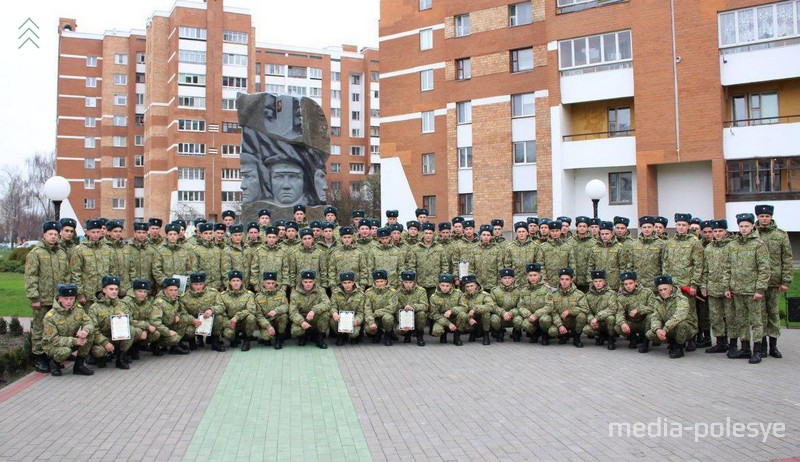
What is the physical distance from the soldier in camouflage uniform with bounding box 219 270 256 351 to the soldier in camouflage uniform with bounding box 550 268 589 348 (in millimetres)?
4909

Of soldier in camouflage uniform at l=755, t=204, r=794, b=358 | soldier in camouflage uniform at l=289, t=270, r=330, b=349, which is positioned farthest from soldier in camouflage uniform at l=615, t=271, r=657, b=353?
soldier in camouflage uniform at l=289, t=270, r=330, b=349

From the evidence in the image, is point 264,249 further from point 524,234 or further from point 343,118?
point 343,118

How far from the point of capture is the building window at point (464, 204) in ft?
111

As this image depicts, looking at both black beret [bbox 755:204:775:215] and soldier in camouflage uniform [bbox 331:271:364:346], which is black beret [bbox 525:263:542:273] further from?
black beret [bbox 755:204:775:215]

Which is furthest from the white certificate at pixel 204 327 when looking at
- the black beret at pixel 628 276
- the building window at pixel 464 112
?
the building window at pixel 464 112

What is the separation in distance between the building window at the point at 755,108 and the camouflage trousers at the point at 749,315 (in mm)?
18162

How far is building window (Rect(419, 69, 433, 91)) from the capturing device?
36.2 meters

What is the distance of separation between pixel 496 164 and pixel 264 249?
71.6 ft

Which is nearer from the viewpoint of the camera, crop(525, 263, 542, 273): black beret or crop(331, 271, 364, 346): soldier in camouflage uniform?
crop(331, 271, 364, 346): soldier in camouflage uniform

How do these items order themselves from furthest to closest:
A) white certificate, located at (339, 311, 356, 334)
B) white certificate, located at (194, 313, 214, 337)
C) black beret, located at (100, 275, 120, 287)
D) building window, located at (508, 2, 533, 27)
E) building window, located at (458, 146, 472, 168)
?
building window, located at (458, 146, 472, 168)
building window, located at (508, 2, 533, 27)
white certificate, located at (339, 311, 356, 334)
white certificate, located at (194, 313, 214, 337)
black beret, located at (100, 275, 120, 287)

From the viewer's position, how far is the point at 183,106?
59.0m

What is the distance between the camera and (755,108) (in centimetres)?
2562

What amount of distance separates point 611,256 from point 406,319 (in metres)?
3.73

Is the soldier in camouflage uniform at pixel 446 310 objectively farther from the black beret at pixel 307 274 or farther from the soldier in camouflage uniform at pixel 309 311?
the black beret at pixel 307 274
